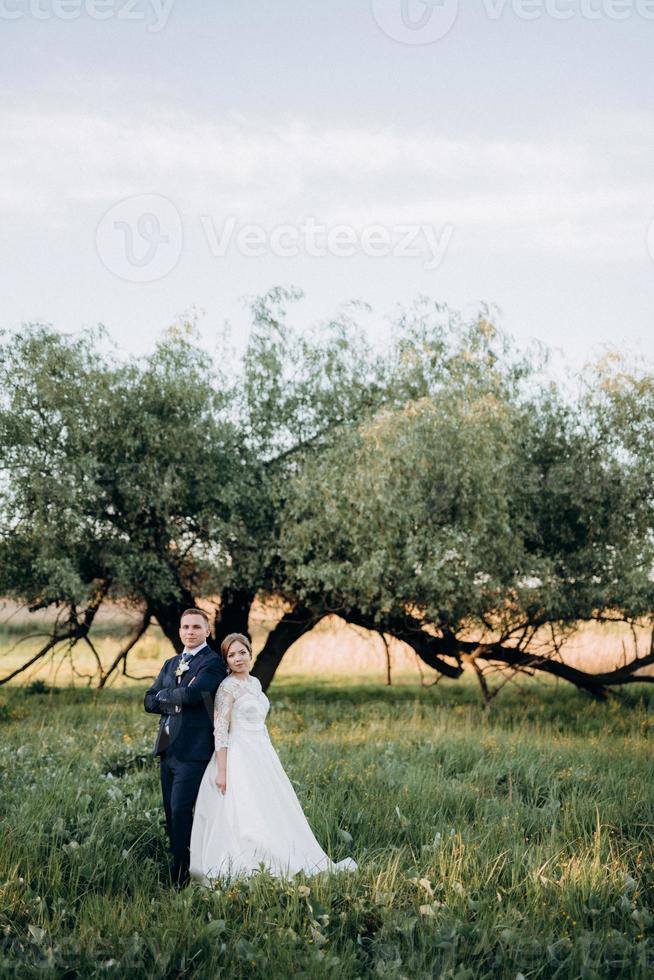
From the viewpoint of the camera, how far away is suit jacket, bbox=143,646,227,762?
7.27 meters

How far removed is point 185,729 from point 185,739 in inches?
3.3

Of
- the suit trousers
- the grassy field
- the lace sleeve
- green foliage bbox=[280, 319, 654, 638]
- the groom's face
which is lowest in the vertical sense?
the grassy field

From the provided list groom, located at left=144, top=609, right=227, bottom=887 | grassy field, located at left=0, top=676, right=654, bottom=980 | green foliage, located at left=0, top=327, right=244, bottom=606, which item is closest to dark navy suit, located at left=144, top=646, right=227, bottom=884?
groom, located at left=144, top=609, right=227, bottom=887

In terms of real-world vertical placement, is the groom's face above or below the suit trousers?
above

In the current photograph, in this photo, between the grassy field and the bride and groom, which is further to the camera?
the bride and groom

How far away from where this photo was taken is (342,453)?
15609 mm

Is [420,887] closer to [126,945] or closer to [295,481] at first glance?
[126,945]

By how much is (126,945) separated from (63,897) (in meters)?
1.48

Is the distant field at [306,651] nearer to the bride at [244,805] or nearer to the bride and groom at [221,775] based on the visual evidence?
the bride and groom at [221,775]

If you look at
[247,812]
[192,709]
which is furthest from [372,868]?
[192,709]

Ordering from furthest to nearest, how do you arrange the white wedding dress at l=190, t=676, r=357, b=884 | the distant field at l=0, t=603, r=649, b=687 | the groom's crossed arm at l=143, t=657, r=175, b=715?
the distant field at l=0, t=603, r=649, b=687 < the groom's crossed arm at l=143, t=657, r=175, b=715 < the white wedding dress at l=190, t=676, r=357, b=884

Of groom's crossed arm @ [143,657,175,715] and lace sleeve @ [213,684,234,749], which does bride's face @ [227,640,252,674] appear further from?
groom's crossed arm @ [143,657,175,715]

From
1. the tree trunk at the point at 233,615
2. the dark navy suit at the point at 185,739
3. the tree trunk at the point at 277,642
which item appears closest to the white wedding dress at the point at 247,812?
the dark navy suit at the point at 185,739

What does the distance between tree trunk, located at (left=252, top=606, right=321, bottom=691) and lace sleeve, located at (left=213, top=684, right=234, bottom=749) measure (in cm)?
1175
